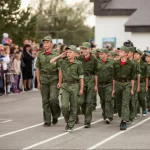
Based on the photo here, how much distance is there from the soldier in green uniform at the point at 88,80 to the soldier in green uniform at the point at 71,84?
84 cm

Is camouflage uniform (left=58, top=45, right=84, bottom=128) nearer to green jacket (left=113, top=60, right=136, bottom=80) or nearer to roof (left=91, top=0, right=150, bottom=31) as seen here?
green jacket (left=113, top=60, right=136, bottom=80)

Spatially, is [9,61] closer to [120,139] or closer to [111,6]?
[120,139]

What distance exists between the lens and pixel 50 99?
1609 centimetres

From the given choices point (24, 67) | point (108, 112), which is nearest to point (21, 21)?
point (24, 67)

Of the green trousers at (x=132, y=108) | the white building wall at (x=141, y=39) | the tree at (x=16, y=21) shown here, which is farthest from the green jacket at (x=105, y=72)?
the tree at (x=16, y=21)

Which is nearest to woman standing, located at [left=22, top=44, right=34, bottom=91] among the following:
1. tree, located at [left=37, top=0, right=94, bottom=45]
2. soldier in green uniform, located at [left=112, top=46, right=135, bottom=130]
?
soldier in green uniform, located at [left=112, top=46, right=135, bottom=130]

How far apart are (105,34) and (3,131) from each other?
28.3 metres

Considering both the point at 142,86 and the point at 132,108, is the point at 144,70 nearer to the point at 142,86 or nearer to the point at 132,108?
the point at 142,86

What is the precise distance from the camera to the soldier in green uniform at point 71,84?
15438mm

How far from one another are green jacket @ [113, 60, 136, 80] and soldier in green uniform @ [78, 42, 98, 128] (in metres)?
0.58

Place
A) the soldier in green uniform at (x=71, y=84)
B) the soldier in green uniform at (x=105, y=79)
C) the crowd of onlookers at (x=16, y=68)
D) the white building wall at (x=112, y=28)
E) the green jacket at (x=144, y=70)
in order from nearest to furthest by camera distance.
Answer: the soldier in green uniform at (x=71, y=84), the soldier in green uniform at (x=105, y=79), the green jacket at (x=144, y=70), the crowd of onlookers at (x=16, y=68), the white building wall at (x=112, y=28)

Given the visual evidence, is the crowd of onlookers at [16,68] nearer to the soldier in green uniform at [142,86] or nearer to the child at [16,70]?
the child at [16,70]

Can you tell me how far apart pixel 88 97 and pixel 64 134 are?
5.84 feet

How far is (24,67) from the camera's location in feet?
90.2
